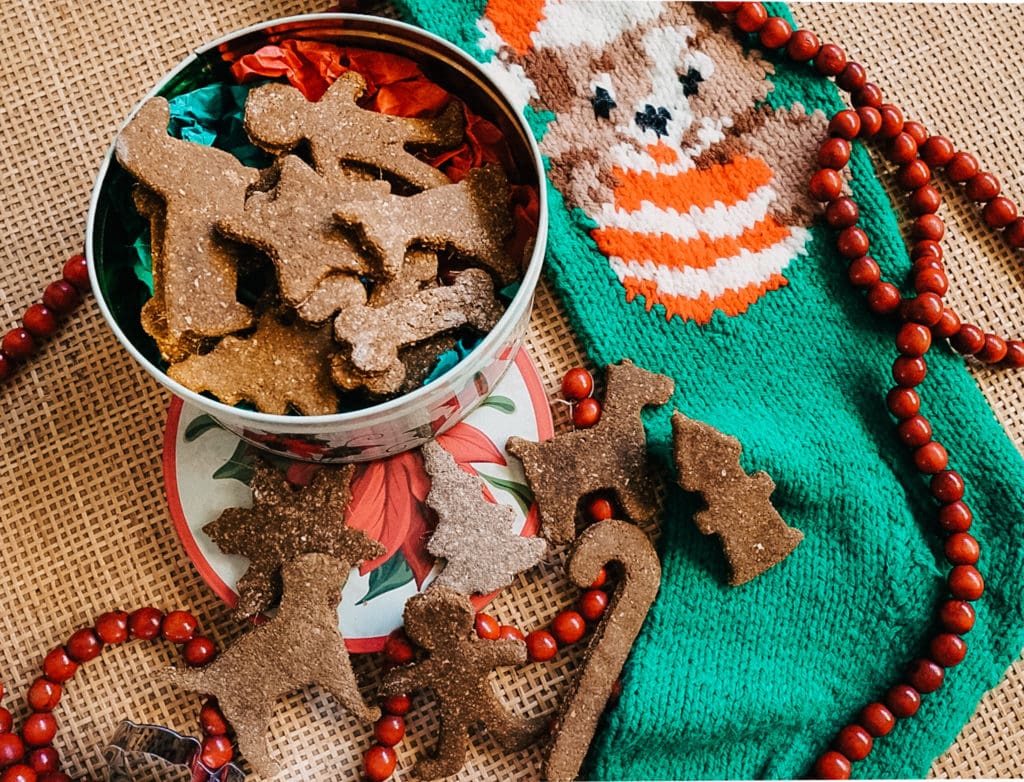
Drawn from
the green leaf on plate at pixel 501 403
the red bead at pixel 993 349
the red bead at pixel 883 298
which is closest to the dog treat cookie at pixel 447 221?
the green leaf on plate at pixel 501 403

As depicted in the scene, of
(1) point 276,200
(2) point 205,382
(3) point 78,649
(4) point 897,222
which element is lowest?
(3) point 78,649

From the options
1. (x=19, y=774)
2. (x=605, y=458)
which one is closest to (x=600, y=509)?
(x=605, y=458)

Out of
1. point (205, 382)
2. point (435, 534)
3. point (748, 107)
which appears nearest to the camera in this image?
point (205, 382)

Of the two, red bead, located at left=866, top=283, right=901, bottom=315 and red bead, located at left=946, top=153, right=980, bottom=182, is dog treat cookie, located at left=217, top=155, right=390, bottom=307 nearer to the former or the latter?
red bead, located at left=866, top=283, right=901, bottom=315

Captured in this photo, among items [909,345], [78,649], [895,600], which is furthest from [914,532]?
[78,649]

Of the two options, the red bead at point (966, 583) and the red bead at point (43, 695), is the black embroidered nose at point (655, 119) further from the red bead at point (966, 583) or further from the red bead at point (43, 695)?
the red bead at point (43, 695)

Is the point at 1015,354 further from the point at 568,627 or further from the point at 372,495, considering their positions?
the point at 372,495

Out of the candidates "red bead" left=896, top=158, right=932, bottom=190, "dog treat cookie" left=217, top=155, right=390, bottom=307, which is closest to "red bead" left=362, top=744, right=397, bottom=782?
"dog treat cookie" left=217, top=155, right=390, bottom=307

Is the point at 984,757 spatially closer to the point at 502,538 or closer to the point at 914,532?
the point at 914,532
